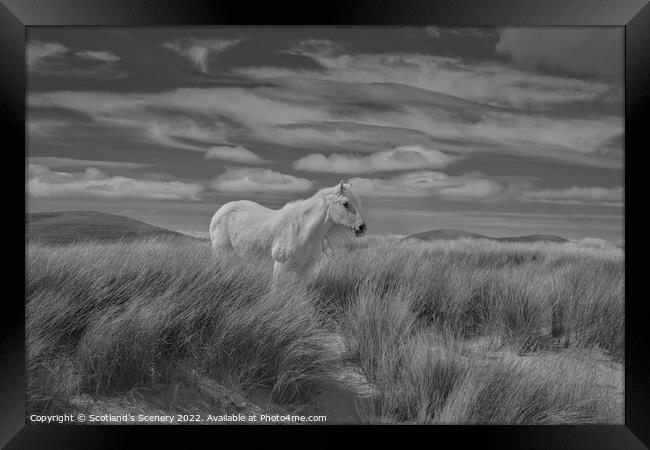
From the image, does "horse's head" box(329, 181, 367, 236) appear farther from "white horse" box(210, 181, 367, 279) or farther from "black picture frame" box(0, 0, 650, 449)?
"black picture frame" box(0, 0, 650, 449)

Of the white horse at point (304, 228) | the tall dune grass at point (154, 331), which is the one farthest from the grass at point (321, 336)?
the white horse at point (304, 228)

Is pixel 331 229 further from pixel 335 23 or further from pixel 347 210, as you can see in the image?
pixel 335 23

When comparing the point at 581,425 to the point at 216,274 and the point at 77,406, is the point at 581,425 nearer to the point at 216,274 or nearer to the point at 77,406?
the point at 216,274

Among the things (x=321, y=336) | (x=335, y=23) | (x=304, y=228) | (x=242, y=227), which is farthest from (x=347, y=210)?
(x=335, y=23)

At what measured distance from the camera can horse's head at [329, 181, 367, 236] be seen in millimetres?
3662

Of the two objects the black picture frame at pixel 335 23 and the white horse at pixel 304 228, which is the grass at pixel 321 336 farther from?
the white horse at pixel 304 228

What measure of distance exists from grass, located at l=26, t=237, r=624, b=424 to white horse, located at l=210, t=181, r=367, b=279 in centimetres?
37

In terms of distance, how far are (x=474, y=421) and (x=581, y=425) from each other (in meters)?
0.60

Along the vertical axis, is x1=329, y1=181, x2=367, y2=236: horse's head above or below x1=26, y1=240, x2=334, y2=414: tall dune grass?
above

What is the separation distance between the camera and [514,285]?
359 cm

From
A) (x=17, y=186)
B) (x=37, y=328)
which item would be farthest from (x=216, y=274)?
(x=17, y=186)

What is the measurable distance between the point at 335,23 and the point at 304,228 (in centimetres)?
203

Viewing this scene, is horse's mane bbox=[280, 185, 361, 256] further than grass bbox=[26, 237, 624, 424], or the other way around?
horse's mane bbox=[280, 185, 361, 256]

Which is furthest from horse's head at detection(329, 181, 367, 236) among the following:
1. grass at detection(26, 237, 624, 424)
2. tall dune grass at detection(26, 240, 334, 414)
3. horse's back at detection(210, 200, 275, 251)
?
tall dune grass at detection(26, 240, 334, 414)
